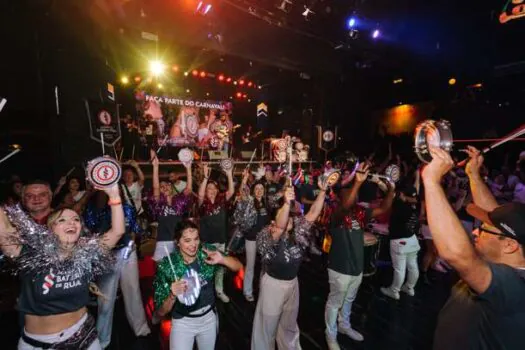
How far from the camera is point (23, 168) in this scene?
6.64m

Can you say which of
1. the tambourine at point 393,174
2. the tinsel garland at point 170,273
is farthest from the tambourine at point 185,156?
the tambourine at point 393,174

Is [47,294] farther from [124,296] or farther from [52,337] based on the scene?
[124,296]

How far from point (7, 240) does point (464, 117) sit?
15.3 m

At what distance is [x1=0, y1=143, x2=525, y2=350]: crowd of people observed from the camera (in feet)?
Result: 5.03

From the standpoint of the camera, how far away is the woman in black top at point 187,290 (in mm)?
2674

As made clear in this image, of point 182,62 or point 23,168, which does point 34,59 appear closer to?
point 23,168

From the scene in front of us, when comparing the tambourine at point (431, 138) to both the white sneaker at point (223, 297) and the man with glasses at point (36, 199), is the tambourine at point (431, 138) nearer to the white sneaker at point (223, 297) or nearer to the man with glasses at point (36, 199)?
the man with glasses at point (36, 199)

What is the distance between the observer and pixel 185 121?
14570mm

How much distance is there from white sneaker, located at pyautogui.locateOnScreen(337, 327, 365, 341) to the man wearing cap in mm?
2460

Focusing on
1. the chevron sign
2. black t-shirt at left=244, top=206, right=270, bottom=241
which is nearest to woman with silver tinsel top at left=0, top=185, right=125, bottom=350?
black t-shirt at left=244, top=206, right=270, bottom=241

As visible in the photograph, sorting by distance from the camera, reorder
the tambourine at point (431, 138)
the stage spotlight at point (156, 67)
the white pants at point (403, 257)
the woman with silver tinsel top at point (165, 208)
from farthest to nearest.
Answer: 1. the stage spotlight at point (156, 67)
2. the white pants at point (403, 257)
3. the woman with silver tinsel top at point (165, 208)
4. the tambourine at point (431, 138)

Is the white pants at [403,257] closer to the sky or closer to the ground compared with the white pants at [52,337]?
closer to the ground

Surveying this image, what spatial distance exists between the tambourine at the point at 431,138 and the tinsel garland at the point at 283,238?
5.88 feet

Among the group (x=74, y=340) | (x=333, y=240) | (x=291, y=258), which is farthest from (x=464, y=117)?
(x=74, y=340)
